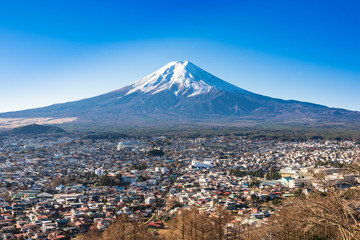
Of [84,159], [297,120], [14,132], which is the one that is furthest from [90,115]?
[84,159]

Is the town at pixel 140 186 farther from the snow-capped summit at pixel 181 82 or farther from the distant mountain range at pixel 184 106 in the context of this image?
the snow-capped summit at pixel 181 82

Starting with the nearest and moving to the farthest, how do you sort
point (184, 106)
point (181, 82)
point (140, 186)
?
1. point (140, 186)
2. point (184, 106)
3. point (181, 82)

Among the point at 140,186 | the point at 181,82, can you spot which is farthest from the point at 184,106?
the point at 140,186

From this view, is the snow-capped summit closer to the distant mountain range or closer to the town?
the distant mountain range

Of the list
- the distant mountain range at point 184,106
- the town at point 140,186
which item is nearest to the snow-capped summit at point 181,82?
the distant mountain range at point 184,106

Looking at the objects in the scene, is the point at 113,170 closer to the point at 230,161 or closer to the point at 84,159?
the point at 84,159

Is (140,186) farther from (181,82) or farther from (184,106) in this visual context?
(181,82)
